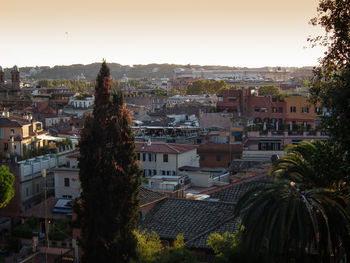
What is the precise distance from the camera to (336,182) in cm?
→ 966

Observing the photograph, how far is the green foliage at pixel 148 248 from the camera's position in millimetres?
12242

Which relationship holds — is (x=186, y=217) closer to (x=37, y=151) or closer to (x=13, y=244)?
(x=13, y=244)

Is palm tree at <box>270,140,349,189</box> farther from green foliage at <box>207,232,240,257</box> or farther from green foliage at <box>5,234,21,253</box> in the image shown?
green foliage at <box>5,234,21,253</box>

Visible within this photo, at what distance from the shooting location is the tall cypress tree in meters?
14.0

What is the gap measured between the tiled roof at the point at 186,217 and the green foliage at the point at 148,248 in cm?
110

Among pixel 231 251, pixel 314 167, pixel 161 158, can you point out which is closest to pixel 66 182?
pixel 161 158

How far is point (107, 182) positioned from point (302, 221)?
6552 mm

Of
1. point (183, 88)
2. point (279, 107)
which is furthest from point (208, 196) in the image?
point (183, 88)

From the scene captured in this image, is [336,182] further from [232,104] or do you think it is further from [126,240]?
[232,104]

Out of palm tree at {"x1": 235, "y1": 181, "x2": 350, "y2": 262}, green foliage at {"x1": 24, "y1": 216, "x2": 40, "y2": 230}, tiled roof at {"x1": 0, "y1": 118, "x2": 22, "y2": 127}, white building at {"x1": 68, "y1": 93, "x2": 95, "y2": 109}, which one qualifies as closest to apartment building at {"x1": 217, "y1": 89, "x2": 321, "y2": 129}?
tiled roof at {"x1": 0, "y1": 118, "x2": 22, "y2": 127}

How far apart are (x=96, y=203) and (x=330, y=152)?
21.4 feet

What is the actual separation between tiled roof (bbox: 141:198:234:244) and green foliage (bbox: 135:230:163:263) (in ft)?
3.61

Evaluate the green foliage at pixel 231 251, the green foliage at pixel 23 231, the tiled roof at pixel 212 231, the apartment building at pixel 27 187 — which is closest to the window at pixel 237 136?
the apartment building at pixel 27 187

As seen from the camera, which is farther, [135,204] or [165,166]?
[165,166]
